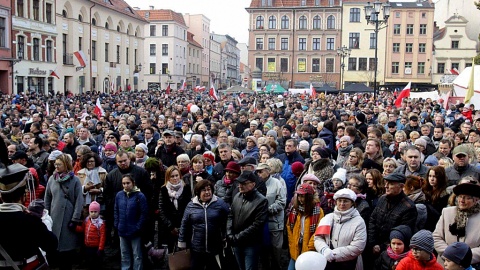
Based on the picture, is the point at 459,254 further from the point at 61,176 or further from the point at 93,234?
the point at 61,176

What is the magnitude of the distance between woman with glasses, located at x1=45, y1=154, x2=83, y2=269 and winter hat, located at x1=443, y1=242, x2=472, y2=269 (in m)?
4.85

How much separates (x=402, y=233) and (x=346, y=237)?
0.58 meters

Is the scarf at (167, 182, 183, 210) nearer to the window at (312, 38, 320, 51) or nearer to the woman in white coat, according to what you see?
the woman in white coat

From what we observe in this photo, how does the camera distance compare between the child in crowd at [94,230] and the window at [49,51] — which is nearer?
the child in crowd at [94,230]

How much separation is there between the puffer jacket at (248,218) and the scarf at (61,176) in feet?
7.86

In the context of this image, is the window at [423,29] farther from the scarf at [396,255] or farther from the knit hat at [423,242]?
the knit hat at [423,242]

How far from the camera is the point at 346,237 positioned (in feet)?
16.8

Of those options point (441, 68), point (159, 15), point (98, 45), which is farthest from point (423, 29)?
point (98, 45)

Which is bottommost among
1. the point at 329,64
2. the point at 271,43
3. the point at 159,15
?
the point at 329,64

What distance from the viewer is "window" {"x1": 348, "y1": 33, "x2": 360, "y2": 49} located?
6606cm

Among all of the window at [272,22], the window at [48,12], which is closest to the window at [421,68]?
the window at [272,22]

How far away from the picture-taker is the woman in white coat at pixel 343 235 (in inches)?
200

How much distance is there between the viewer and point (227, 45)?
380 ft

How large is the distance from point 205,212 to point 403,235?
2.31 metres
